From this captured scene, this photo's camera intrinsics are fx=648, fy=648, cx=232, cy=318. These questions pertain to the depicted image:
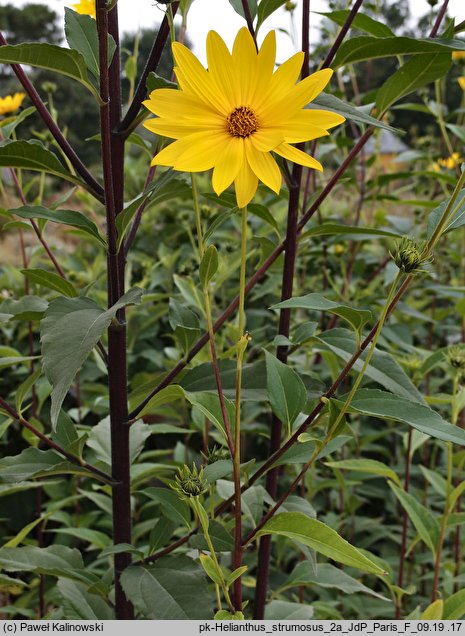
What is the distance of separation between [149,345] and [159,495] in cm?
85

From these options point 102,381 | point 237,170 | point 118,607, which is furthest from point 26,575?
point 237,170

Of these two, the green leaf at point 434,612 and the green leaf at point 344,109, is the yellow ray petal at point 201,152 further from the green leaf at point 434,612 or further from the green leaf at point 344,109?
the green leaf at point 434,612

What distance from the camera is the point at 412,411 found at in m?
0.47

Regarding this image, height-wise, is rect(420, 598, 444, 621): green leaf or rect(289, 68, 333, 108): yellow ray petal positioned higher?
rect(289, 68, 333, 108): yellow ray petal

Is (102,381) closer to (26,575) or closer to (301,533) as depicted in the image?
(26,575)

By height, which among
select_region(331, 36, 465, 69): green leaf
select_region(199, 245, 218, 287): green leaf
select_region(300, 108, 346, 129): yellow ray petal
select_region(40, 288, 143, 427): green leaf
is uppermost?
select_region(331, 36, 465, 69): green leaf

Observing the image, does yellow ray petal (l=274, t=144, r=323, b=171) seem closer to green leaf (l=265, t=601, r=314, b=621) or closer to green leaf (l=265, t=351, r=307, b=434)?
green leaf (l=265, t=351, r=307, b=434)

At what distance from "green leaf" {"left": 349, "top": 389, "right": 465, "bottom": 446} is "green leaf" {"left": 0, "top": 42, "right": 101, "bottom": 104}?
29 cm

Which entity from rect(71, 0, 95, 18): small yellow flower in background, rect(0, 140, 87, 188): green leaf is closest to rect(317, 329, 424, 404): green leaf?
rect(0, 140, 87, 188): green leaf

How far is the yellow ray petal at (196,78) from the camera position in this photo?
0.44 m

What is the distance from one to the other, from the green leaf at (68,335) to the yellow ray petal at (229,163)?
101 millimetres

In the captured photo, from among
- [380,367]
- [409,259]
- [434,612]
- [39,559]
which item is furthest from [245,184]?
[39,559]

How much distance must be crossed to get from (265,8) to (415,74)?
145mm

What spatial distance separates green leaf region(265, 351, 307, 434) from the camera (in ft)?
1.78
